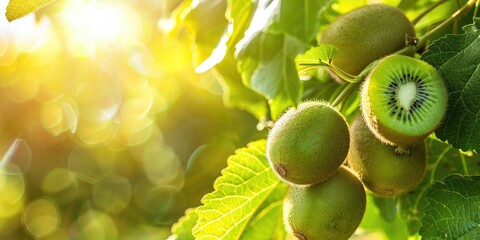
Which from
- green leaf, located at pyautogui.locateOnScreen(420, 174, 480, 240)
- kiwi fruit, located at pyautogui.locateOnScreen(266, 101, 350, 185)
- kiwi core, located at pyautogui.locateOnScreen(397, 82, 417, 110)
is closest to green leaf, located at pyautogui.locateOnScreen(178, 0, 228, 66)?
kiwi fruit, located at pyautogui.locateOnScreen(266, 101, 350, 185)

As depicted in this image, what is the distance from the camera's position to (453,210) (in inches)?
59.9

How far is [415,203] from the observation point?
74.8 inches

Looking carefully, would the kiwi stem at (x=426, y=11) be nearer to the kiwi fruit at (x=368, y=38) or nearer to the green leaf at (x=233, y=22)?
the kiwi fruit at (x=368, y=38)

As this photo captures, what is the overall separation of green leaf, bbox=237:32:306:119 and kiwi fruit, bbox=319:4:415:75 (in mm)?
140

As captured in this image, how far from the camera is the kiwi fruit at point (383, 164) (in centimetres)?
154

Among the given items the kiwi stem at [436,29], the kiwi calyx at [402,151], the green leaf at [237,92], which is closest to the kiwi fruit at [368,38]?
the kiwi stem at [436,29]

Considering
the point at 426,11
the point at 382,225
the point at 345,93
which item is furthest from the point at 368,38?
the point at 382,225

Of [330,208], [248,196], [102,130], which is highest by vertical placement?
[330,208]

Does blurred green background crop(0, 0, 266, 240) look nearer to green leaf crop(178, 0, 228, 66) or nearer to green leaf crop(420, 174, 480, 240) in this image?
green leaf crop(178, 0, 228, 66)

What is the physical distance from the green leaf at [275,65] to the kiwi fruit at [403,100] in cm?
15

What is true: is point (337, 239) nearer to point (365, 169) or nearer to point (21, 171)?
point (365, 169)

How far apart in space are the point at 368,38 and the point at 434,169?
0.42 metres

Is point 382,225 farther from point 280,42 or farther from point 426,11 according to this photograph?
point 280,42

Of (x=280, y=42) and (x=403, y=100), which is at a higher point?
(x=280, y=42)
